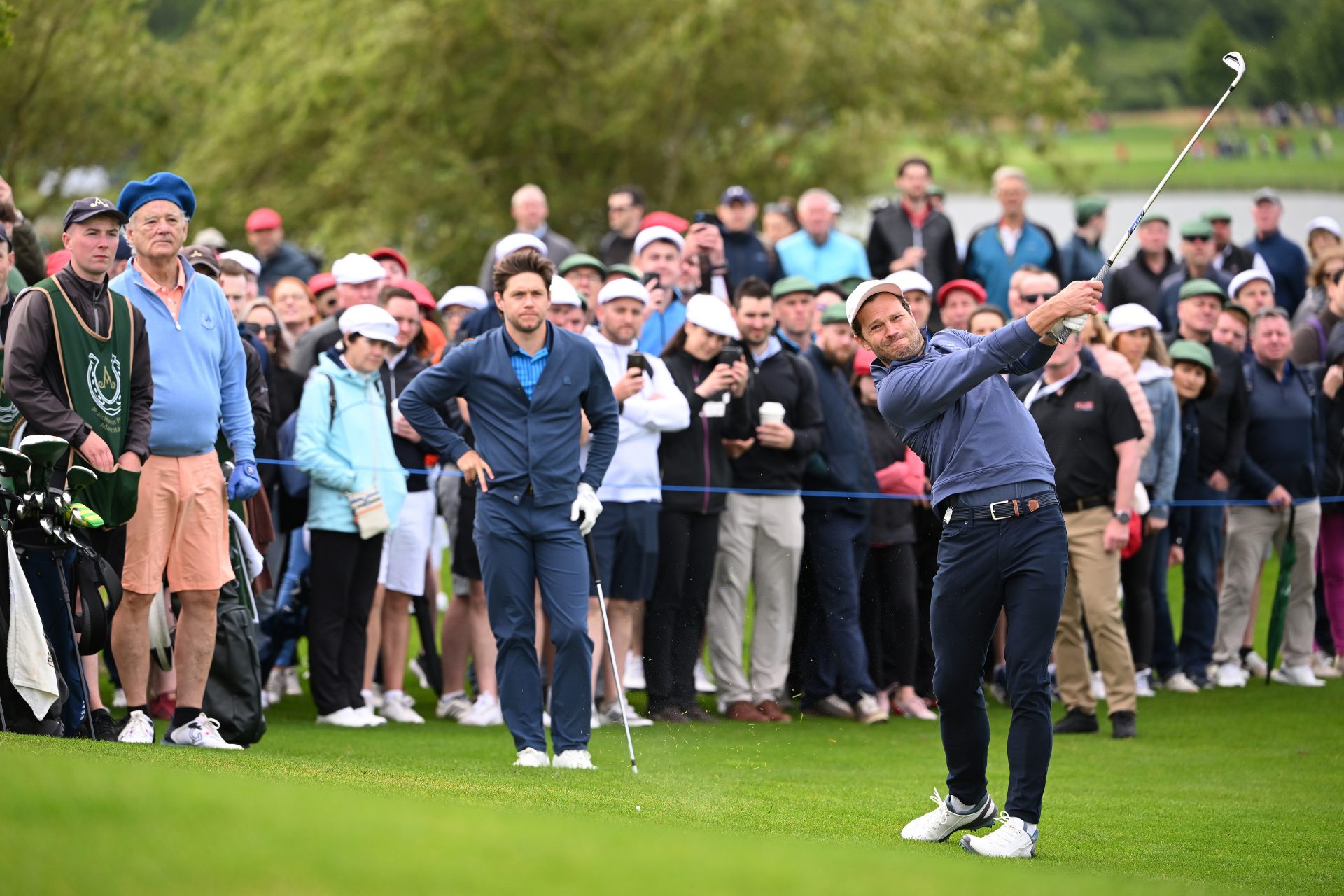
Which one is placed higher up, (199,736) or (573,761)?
(199,736)

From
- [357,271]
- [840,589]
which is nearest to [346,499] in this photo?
[357,271]

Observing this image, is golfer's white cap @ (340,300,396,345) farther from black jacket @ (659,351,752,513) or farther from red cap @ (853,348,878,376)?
red cap @ (853,348,878,376)

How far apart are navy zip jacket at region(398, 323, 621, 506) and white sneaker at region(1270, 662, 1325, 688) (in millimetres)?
6575

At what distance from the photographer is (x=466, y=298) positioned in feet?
41.4

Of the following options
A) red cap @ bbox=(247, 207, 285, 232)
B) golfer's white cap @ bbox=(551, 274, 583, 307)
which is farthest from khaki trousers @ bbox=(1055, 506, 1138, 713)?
red cap @ bbox=(247, 207, 285, 232)

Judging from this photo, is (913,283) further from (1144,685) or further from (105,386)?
(105,386)

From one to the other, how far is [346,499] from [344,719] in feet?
4.37

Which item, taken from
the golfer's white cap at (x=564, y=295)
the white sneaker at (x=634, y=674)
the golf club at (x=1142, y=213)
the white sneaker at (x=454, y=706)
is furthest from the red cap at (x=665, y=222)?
the golf club at (x=1142, y=213)

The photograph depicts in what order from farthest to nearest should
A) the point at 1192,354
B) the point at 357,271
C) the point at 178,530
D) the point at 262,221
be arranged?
the point at 262,221 → the point at 1192,354 → the point at 357,271 → the point at 178,530

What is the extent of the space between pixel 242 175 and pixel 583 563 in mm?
18938

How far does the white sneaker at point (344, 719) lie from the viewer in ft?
34.6

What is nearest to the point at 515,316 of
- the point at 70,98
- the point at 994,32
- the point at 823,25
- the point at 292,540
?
the point at 292,540

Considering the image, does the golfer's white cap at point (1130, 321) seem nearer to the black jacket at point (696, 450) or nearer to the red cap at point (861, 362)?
the red cap at point (861, 362)

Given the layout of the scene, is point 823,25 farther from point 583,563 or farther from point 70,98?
point 583,563
